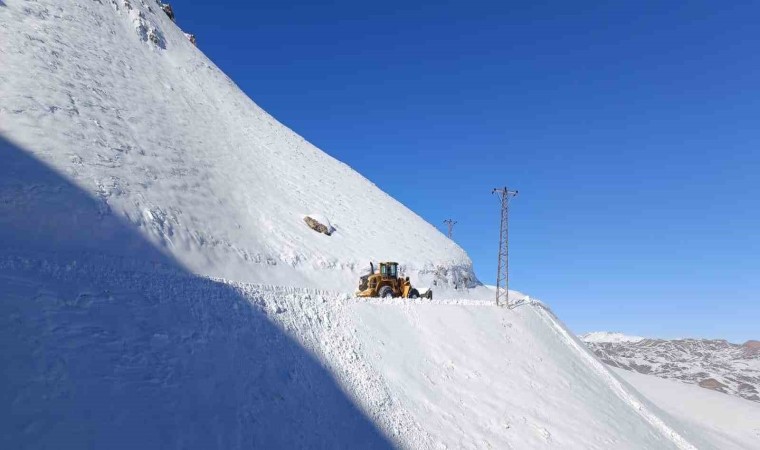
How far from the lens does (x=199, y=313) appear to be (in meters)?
12.4

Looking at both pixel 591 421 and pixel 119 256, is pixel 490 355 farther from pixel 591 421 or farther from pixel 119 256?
pixel 119 256

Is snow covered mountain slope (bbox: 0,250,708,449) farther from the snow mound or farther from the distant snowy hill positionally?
the snow mound

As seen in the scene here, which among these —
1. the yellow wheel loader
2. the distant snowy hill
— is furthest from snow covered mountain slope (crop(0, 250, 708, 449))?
the distant snowy hill

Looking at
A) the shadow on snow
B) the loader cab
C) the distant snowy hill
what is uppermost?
the distant snowy hill

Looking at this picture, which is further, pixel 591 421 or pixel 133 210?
pixel 133 210

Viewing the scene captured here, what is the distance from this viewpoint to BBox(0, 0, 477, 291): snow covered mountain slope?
19.8 metres

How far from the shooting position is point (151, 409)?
9.05 meters

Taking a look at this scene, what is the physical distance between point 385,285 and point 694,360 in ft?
417

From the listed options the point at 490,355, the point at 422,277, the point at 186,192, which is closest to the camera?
the point at 490,355

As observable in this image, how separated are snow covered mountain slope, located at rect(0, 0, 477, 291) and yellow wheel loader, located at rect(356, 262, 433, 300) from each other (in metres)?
4.07

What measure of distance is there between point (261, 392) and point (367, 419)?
3.36m

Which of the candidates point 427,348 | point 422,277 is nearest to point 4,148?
point 427,348

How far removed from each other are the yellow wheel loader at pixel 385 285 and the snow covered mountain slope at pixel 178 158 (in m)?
4.07

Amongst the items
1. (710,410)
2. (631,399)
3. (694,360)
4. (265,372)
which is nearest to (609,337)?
(694,360)
